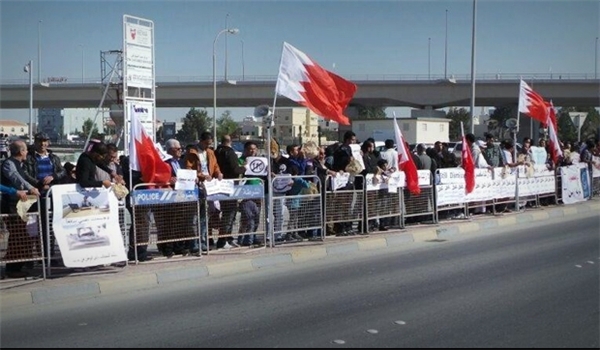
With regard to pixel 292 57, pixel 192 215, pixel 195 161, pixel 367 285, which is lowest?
pixel 367 285

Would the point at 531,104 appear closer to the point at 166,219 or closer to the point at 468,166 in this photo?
the point at 468,166

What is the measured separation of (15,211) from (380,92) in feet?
182

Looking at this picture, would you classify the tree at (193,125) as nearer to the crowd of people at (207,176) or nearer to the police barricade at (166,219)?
the crowd of people at (207,176)

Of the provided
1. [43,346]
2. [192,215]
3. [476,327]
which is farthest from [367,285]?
[43,346]

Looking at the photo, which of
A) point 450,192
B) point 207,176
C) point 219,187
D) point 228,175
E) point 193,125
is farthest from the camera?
point 193,125

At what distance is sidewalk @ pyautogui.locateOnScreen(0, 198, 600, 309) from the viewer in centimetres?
853

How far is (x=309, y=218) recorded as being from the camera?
41.7 feet

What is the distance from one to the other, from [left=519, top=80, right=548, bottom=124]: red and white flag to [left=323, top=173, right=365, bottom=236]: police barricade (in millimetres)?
7953

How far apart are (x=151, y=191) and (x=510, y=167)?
1097 centimetres

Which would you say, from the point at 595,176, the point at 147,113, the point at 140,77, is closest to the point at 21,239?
the point at 147,113

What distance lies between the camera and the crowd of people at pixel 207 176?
364 inches

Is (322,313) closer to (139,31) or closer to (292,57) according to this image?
(292,57)

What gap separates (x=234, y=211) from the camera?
1154 cm

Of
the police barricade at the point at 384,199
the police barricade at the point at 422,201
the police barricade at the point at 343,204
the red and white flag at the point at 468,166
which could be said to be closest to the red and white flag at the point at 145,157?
the police barricade at the point at 343,204
